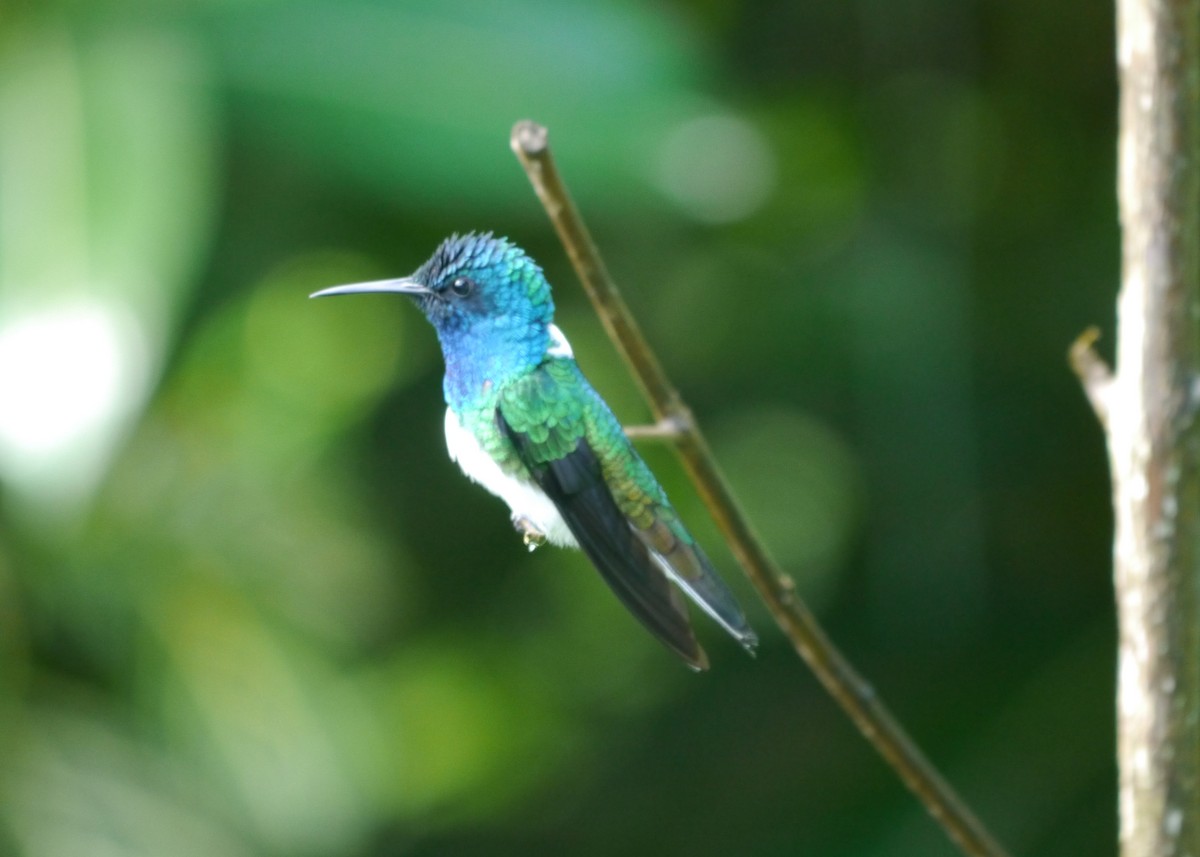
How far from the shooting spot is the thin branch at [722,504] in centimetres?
71

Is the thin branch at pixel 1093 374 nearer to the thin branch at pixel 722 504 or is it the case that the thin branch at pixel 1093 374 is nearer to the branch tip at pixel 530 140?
the thin branch at pixel 722 504

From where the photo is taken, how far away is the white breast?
2.14ft

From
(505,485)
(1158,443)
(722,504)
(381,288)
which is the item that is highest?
(381,288)

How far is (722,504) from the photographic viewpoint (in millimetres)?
872

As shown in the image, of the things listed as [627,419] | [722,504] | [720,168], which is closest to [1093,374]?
[722,504]

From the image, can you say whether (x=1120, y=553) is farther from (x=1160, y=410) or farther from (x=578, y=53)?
(x=578, y=53)

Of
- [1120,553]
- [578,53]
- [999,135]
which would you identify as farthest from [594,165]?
[999,135]

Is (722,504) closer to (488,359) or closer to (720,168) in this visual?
(488,359)

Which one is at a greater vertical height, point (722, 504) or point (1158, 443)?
point (722, 504)

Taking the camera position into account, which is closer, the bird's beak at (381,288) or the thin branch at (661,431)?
the bird's beak at (381,288)

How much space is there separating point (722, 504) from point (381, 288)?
1.10 ft

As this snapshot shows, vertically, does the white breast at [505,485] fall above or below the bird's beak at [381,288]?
below

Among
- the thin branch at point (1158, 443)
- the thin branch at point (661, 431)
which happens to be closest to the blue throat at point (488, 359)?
the thin branch at point (661, 431)

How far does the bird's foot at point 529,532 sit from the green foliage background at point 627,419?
112 centimetres
